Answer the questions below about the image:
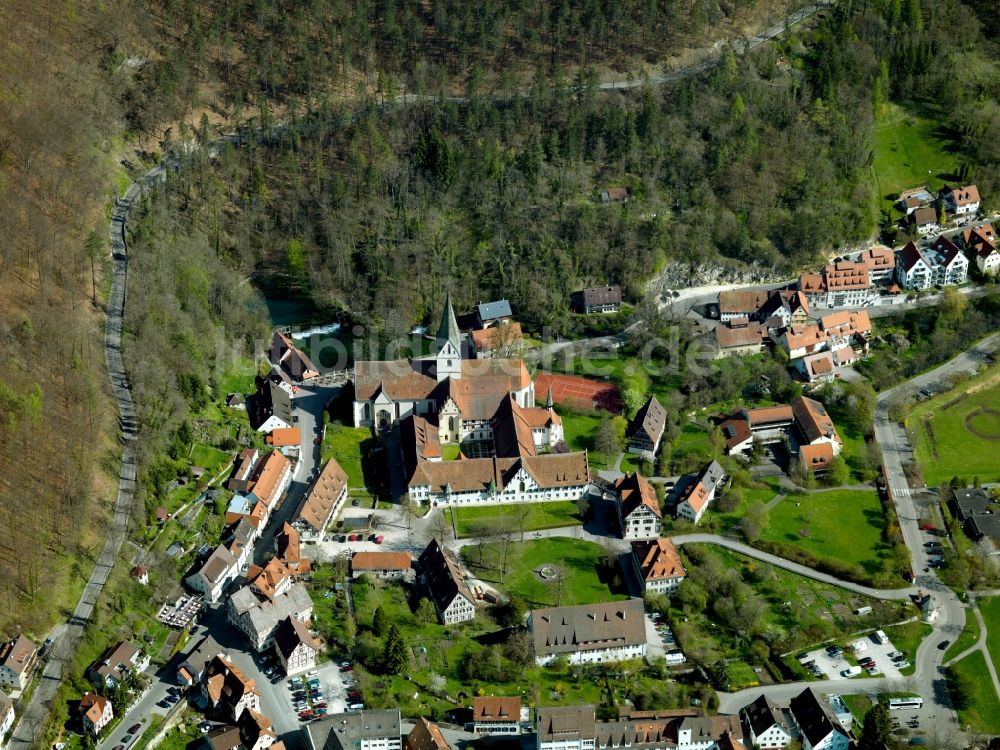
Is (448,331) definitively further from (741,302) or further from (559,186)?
(741,302)

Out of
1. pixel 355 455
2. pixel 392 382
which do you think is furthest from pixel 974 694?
pixel 392 382

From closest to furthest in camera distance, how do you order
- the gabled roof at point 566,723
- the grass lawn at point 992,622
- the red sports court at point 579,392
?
1. the gabled roof at point 566,723
2. the grass lawn at point 992,622
3. the red sports court at point 579,392

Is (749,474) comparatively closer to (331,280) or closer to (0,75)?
(331,280)

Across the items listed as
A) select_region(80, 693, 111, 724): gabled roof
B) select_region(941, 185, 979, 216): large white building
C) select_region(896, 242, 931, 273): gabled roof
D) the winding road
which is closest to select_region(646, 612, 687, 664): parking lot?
select_region(80, 693, 111, 724): gabled roof

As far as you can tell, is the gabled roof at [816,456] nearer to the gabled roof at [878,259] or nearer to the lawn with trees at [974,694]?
the lawn with trees at [974,694]

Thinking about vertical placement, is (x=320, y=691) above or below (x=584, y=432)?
below

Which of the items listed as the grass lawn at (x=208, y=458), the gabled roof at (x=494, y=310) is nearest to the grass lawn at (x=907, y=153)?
the gabled roof at (x=494, y=310)
